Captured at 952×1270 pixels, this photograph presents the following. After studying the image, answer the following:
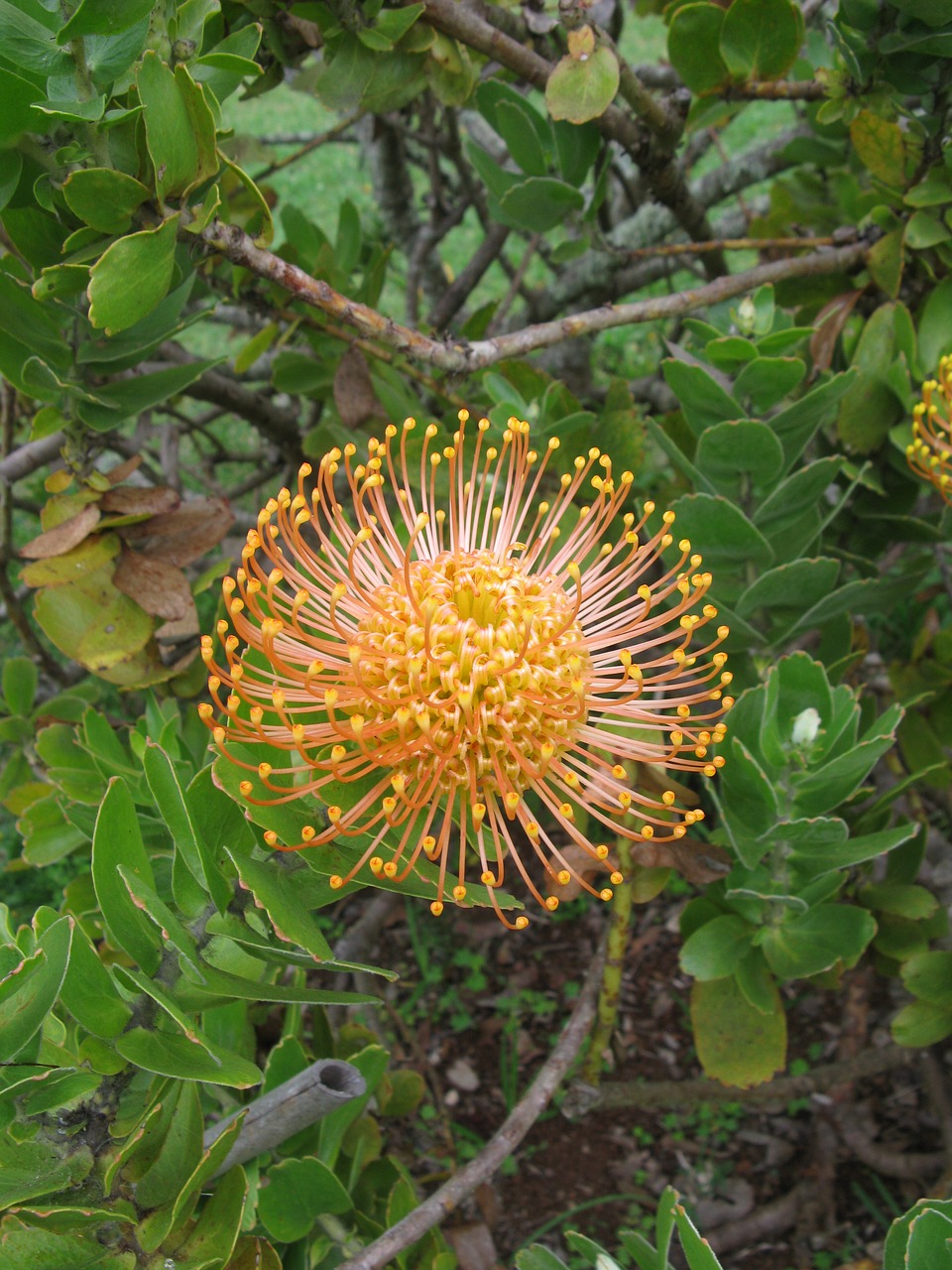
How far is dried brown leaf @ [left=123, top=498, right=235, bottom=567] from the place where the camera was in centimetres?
130

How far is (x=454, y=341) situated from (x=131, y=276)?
42cm

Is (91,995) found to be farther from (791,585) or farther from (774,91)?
(774,91)

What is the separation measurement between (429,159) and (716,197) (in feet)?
2.30

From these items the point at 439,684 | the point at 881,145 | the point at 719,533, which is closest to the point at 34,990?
the point at 439,684

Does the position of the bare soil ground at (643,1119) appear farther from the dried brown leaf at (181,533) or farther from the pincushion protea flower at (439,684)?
the dried brown leaf at (181,533)

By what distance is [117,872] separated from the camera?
32.3 inches

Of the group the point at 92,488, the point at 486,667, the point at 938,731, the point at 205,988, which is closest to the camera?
the point at 205,988

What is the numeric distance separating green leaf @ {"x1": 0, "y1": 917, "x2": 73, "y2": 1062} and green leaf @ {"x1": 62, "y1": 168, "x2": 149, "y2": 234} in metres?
0.65

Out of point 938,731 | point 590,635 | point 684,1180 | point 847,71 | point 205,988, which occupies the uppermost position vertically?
point 847,71

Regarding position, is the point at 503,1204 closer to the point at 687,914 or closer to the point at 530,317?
the point at 687,914

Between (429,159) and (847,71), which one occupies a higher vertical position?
(847,71)

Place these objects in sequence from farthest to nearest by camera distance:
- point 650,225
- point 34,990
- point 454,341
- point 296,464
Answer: point 650,225 < point 296,464 < point 454,341 < point 34,990

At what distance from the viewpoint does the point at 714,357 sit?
1.30m

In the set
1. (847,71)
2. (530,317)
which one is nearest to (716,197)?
(530,317)
